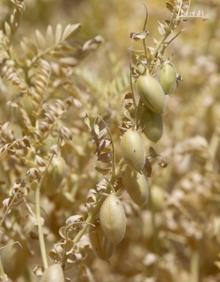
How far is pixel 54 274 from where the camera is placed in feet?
1.65

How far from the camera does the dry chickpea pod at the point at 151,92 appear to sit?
505 mm

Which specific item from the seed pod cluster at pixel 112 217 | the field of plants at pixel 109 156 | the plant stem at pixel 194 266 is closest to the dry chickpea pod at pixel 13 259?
the field of plants at pixel 109 156

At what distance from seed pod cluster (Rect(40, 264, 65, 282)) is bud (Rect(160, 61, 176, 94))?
0.16m

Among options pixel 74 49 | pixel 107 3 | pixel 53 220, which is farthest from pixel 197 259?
pixel 107 3

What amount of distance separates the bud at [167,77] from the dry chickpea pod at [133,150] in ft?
0.15

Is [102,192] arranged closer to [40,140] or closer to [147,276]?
[40,140]

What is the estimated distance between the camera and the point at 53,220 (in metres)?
0.74

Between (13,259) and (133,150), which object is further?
(13,259)

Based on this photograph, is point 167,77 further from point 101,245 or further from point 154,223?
point 154,223

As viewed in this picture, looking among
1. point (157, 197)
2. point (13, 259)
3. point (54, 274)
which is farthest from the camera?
point (157, 197)

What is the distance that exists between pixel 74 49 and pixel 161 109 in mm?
219

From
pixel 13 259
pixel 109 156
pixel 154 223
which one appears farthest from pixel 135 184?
pixel 154 223

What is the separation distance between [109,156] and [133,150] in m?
0.04

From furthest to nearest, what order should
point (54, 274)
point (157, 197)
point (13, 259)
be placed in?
point (157, 197)
point (13, 259)
point (54, 274)
